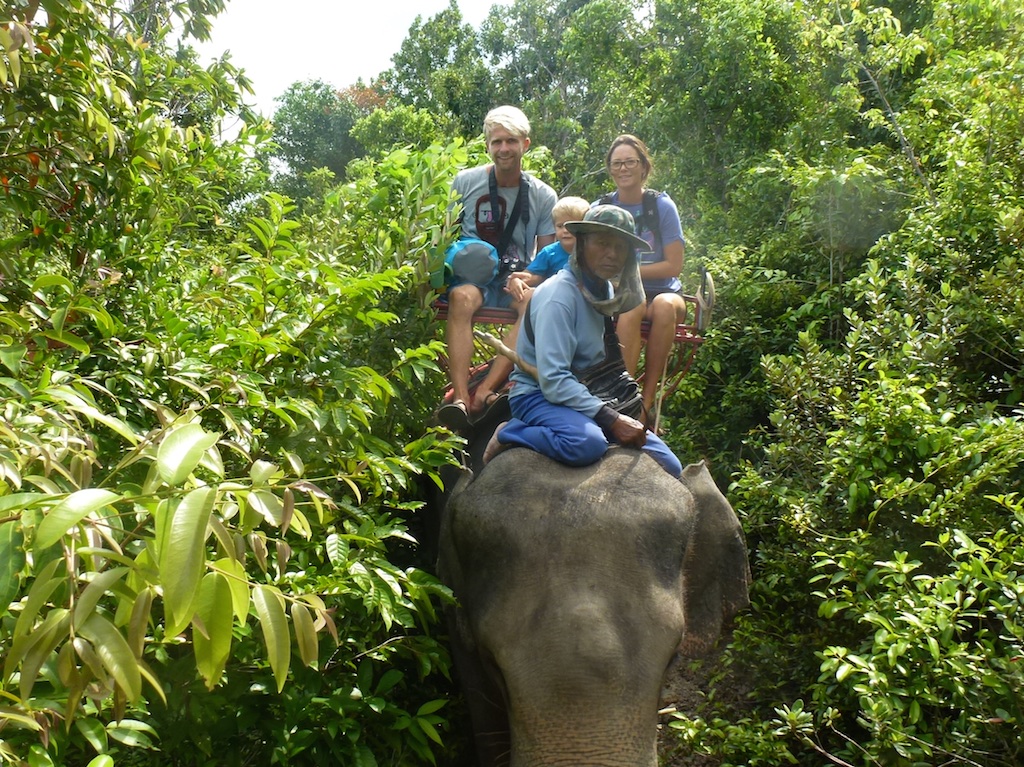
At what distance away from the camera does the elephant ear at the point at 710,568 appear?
12.8ft

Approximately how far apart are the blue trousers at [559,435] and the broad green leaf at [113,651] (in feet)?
7.95

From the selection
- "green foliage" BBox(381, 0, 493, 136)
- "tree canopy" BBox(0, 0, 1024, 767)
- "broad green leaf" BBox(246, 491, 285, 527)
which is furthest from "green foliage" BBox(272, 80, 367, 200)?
"broad green leaf" BBox(246, 491, 285, 527)

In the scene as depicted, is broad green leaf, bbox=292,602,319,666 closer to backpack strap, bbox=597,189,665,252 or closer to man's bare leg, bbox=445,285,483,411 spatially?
man's bare leg, bbox=445,285,483,411

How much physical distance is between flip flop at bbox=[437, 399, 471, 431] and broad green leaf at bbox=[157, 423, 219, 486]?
2911 millimetres

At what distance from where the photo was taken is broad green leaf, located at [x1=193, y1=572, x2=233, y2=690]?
147 cm

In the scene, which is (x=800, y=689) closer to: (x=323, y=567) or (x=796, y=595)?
(x=796, y=595)

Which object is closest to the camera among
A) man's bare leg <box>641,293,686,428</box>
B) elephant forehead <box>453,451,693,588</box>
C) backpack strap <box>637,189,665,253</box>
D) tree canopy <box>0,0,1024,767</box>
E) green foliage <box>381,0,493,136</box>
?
tree canopy <box>0,0,1024,767</box>

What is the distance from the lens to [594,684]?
122 inches

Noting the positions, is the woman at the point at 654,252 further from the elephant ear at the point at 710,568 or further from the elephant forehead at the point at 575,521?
the elephant forehead at the point at 575,521

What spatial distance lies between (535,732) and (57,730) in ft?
4.23

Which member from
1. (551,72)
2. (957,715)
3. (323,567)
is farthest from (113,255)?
(551,72)

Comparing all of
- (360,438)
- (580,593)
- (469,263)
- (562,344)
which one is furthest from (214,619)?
(469,263)

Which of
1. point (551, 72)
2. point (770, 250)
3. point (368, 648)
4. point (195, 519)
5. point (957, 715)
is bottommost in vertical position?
point (957, 715)

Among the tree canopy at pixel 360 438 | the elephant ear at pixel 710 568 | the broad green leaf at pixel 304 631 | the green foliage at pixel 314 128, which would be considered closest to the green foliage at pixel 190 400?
the tree canopy at pixel 360 438
